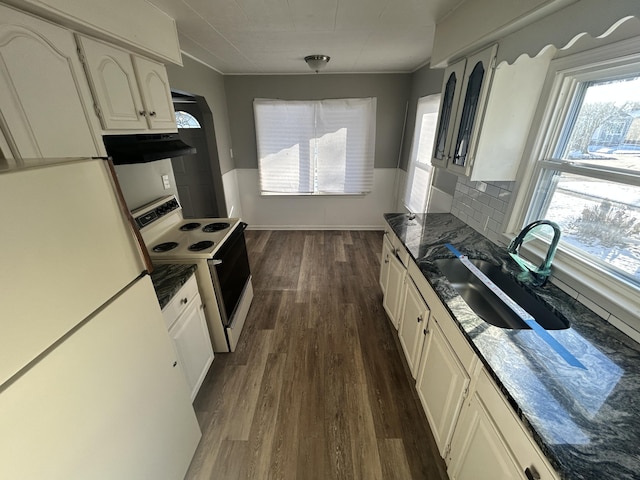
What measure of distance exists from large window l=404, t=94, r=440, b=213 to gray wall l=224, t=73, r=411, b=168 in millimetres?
562

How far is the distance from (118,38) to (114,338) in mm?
1543

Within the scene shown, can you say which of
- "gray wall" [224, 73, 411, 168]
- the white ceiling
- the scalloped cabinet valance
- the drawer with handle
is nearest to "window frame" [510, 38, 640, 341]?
the scalloped cabinet valance

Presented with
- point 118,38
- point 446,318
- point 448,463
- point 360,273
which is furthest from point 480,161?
point 118,38

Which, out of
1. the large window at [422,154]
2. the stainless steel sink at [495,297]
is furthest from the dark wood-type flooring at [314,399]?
the large window at [422,154]

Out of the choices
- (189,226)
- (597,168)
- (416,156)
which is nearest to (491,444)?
(597,168)

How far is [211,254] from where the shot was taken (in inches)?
70.3

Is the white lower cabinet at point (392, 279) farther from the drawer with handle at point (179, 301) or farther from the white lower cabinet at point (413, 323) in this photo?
the drawer with handle at point (179, 301)

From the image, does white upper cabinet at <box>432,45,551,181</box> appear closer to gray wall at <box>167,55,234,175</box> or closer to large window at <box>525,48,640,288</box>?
large window at <box>525,48,640,288</box>

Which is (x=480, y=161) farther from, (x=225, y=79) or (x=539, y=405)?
(x=225, y=79)

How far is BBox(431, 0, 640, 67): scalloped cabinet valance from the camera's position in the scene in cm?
92

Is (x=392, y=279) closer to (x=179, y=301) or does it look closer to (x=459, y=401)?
(x=459, y=401)

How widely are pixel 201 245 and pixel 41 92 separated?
1093 mm

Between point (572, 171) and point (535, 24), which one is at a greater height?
point (535, 24)

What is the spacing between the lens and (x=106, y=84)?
1.43m
